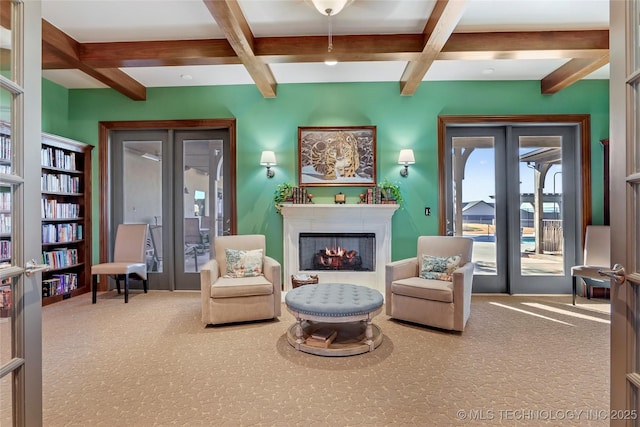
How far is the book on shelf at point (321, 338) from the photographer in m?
2.64

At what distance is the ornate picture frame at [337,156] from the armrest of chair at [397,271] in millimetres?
1377

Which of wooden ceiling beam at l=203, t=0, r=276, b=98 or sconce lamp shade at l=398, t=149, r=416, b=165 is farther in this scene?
sconce lamp shade at l=398, t=149, r=416, b=165

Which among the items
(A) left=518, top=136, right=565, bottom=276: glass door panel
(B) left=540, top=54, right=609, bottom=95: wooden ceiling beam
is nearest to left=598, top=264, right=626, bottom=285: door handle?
(B) left=540, top=54, right=609, bottom=95: wooden ceiling beam

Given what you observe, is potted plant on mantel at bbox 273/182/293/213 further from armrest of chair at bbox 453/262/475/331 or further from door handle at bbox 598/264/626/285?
door handle at bbox 598/264/626/285

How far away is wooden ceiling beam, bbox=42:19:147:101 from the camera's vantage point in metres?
3.07

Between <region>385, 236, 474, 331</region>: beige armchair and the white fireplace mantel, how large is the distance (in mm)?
763

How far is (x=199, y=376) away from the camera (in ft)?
7.57

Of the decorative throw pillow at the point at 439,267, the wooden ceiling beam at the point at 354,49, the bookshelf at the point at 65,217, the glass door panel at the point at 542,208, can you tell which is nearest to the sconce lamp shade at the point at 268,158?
the wooden ceiling beam at the point at 354,49

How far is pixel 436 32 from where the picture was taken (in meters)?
2.86

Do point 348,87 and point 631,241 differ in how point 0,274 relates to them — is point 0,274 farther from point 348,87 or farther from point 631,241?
point 348,87

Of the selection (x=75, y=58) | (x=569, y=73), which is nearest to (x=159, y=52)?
(x=75, y=58)

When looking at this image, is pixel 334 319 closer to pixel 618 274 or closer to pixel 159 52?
pixel 618 274

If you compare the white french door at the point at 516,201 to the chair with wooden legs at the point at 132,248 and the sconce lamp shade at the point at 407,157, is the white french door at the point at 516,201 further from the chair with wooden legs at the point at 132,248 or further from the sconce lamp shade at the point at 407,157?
the chair with wooden legs at the point at 132,248

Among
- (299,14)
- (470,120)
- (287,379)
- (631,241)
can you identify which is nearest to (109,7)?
(299,14)
